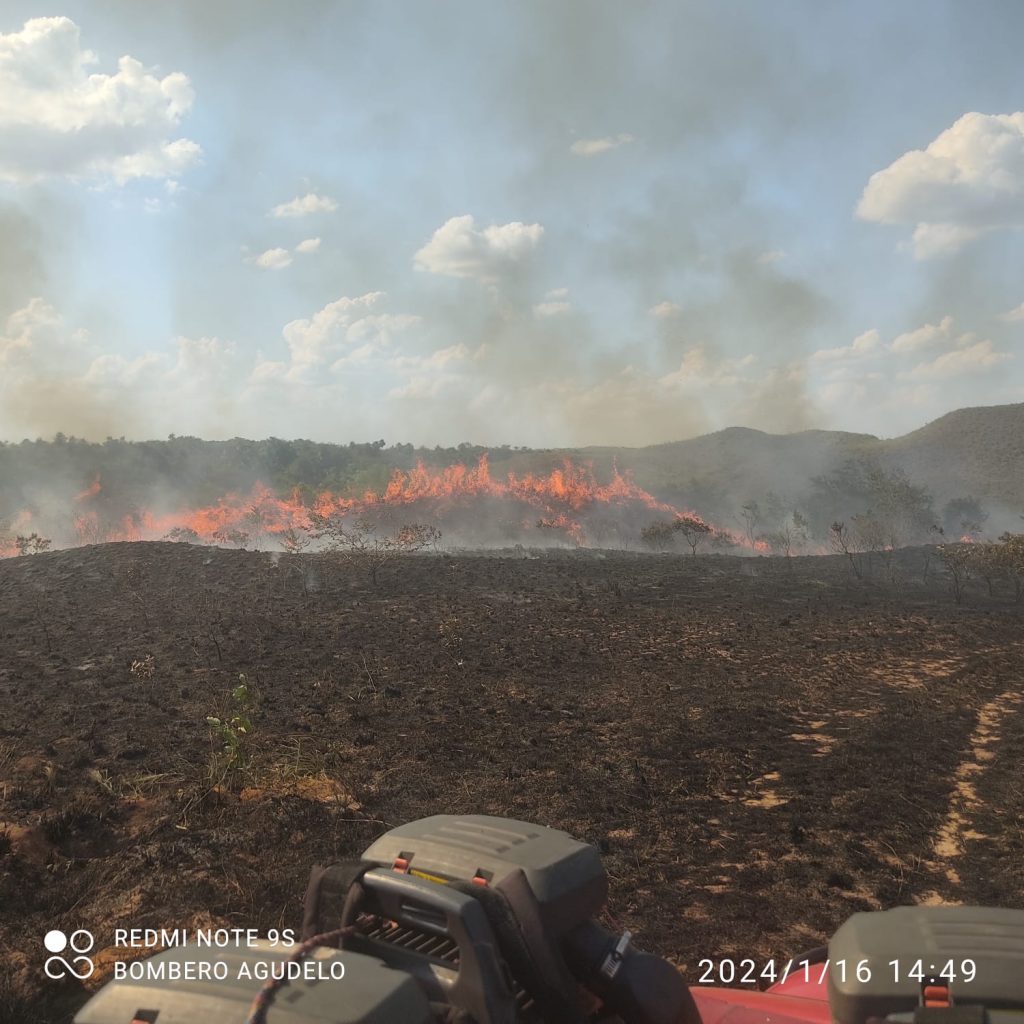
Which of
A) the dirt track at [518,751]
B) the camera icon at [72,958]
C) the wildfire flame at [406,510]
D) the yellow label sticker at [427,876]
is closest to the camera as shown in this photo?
the yellow label sticker at [427,876]

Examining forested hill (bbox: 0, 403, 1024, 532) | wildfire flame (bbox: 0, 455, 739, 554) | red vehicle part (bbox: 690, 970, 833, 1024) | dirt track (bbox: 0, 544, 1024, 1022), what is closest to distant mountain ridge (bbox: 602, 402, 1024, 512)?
forested hill (bbox: 0, 403, 1024, 532)

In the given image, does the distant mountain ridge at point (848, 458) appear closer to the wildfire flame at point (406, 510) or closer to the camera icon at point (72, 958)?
the wildfire flame at point (406, 510)

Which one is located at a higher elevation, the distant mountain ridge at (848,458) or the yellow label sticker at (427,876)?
the distant mountain ridge at (848,458)

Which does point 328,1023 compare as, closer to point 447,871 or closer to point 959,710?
point 447,871

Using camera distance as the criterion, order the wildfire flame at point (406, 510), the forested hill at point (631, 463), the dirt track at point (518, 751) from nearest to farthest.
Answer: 1. the dirt track at point (518, 751)
2. the wildfire flame at point (406, 510)
3. the forested hill at point (631, 463)

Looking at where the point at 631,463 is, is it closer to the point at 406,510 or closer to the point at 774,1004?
the point at 406,510

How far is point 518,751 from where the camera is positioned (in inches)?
399

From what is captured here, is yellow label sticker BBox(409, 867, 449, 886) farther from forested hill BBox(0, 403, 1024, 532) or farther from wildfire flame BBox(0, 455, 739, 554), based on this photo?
forested hill BBox(0, 403, 1024, 532)

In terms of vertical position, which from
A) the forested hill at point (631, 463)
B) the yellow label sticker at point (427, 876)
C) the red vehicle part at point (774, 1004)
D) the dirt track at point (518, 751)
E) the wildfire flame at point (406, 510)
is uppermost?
the forested hill at point (631, 463)

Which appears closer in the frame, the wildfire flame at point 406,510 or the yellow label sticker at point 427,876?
the yellow label sticker at point 427,876

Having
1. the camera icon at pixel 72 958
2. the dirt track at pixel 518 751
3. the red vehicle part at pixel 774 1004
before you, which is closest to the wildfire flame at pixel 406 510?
the dirt track at pixel 518 751

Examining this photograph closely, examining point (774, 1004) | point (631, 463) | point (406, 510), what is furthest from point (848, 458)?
point (774, 1004)

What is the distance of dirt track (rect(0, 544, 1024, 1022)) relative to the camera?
6.11 m

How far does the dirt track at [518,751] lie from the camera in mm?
6105
